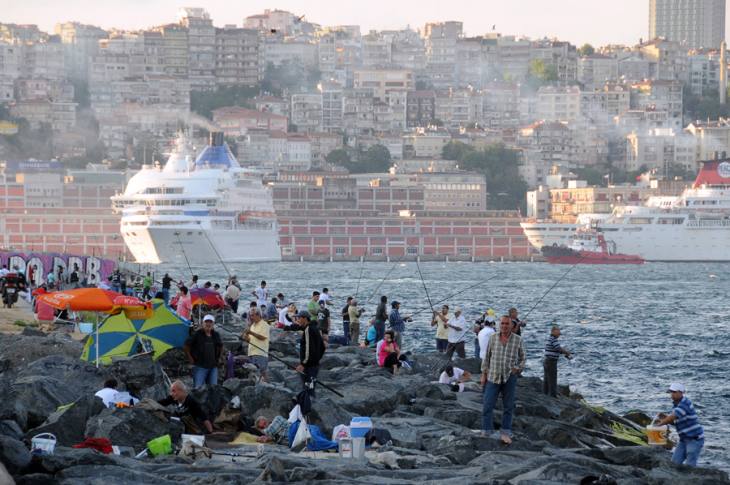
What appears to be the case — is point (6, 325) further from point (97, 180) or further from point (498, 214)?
point (97, 180)

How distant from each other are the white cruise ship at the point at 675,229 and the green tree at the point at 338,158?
4327cm

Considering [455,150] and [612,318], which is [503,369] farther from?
[455,150]

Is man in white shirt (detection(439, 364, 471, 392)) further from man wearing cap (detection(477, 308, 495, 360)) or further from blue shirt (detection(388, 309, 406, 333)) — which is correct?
blue shirt (detection(388, 309, 406, 333))

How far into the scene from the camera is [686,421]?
12609mm

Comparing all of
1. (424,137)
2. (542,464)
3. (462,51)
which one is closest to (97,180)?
(424,137)

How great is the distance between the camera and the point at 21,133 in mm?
137500

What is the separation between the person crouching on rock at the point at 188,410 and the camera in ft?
40.5

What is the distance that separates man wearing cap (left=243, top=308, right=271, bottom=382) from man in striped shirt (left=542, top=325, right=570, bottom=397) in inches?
104

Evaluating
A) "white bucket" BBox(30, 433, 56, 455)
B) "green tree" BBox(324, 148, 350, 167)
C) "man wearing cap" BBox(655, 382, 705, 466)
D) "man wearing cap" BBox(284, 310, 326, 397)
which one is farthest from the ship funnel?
"white bucket" BBox(30, 433, 56, 455)

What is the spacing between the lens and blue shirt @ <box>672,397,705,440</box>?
12539mm

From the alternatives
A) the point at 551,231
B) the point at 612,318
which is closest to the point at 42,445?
the point at 612,318

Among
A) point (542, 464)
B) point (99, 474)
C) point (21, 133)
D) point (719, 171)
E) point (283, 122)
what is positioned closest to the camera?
point (99, 474)

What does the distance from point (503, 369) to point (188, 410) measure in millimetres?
2089

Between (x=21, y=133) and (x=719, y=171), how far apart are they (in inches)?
2193
